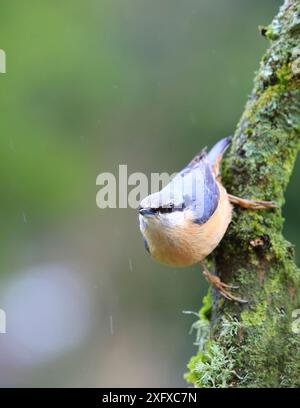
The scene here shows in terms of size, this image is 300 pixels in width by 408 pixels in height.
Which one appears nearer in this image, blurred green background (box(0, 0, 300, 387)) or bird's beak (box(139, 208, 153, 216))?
bird's beak (box(139, 208, 153, 216))

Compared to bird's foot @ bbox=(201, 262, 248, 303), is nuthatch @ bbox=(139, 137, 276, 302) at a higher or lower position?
higher

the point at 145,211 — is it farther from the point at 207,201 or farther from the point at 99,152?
the point at 99,152

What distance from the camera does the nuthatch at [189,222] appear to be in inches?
133

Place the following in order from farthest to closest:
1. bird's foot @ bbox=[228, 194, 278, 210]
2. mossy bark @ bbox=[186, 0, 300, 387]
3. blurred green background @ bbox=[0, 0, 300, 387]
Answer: blurred green background @ bbox=[0, 0, 300, 387] < bird's foot @ bbox=[228, 194, 278, 210] < mossy bark @ bbox=[186, 0, 300, 387]

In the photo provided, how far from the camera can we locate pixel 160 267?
327 inches

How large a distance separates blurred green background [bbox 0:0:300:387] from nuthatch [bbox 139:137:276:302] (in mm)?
3883

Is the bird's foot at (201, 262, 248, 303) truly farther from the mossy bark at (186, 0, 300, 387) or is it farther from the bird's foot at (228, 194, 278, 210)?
the bird's foot at (228, 194, 278, 210)

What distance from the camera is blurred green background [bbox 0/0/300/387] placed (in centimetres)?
744

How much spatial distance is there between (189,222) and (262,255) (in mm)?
478

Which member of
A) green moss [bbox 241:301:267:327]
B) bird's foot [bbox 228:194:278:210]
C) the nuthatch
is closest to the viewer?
green moss [bbox 241:301:267:327]

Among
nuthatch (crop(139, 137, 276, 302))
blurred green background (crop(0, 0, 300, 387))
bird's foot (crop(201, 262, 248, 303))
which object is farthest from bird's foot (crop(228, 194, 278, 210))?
blurred green background (crop(0, 0, 300, 387))

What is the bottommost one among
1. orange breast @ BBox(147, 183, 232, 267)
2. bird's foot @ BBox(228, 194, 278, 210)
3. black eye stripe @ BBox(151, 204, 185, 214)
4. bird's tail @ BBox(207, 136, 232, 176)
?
orange breast @ BBox(147, 183, 232, 267)

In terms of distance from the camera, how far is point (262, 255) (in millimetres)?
3316
